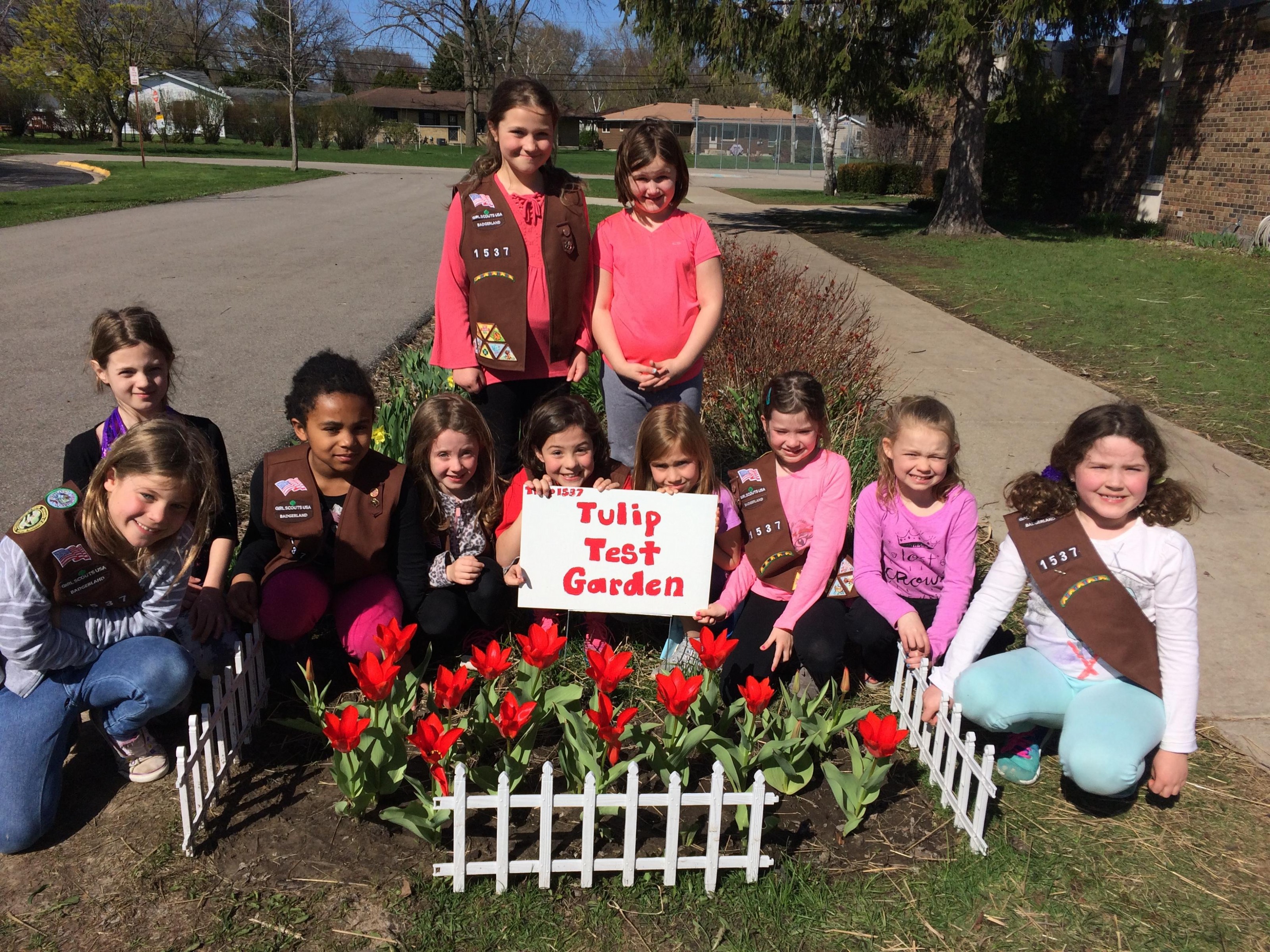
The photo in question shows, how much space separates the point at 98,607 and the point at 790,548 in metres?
2.14

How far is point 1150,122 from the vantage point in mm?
19469

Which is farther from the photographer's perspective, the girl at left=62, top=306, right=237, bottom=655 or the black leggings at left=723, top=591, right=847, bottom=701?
the black leggings at left=723, top=591, right=847, bottom=701

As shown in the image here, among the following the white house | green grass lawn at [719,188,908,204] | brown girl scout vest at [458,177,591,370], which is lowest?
brown girl scout vest at [458,177,591,370]

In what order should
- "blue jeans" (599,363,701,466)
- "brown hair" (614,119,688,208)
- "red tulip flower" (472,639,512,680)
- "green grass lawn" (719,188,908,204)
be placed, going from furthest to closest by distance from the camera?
"green grass lawn" (719,188,908,204), "blue jeans" (599,363,701,466), "brown hair" (614,119,688,208), "red tulip flower" (472,639,512,680)

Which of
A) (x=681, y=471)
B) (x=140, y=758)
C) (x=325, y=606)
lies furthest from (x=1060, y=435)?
(x=140, y=758)

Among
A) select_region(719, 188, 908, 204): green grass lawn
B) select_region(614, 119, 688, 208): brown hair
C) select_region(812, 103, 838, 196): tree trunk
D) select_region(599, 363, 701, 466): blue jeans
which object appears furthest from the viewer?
select_region(812, 103, 838, 196): tree trunk

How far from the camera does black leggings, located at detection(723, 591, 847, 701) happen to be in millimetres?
3086

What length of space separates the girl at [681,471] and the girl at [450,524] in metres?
0.56

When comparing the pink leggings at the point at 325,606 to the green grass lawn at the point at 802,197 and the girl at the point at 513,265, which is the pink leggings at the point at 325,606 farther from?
the green grass lawn at the point at 802,197

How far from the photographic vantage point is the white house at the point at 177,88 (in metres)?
51.3

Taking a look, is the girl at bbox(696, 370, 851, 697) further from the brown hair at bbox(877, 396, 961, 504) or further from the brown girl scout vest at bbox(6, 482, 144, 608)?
the brown girl scout vest at bbox(6, 482, 144, 608)

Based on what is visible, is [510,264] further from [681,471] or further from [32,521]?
[32,521]

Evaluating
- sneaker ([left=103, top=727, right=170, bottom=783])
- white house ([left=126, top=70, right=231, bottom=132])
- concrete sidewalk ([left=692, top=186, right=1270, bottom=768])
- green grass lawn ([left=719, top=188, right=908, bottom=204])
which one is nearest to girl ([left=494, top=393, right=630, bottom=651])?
sneaker ([left=103, top=727, right=170, bottom=783])

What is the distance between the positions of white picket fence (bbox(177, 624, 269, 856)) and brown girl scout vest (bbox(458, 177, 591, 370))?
1344 millimetres
